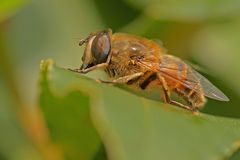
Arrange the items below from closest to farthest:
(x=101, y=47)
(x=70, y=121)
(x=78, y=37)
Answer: (x=70, y=121)
(x=101, y=47)
(x=78, y=37)

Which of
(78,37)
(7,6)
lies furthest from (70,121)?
(78,37)

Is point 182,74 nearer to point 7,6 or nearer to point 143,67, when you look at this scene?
point 143,67

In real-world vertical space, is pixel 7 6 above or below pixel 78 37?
above

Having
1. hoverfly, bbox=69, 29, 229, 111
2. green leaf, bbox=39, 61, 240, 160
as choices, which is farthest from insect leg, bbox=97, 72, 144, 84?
green leaf, bbox=39, 61, 240, 160

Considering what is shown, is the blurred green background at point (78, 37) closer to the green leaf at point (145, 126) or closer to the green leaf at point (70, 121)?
the green leaf at point (70, 121)

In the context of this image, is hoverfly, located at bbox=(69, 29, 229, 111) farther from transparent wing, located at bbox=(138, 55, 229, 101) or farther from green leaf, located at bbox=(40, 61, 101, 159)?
green leaf, located at bbox=(40, 61, 101, 159)

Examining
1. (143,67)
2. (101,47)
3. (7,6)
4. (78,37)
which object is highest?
(7,6)

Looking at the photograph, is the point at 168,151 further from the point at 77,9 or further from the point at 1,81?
the point at 77,9
